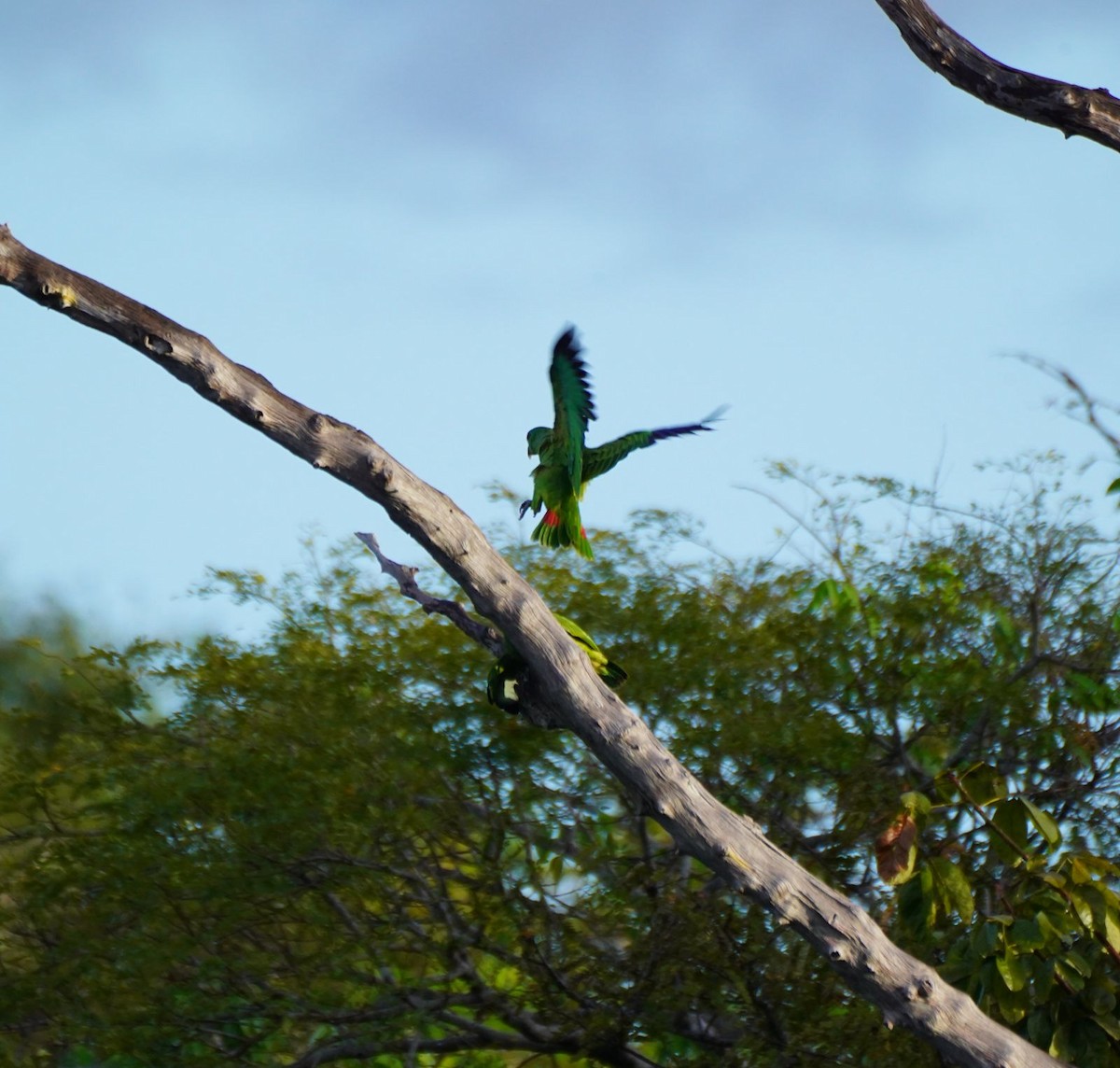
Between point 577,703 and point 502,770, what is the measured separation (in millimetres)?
2570

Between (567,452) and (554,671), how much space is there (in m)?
0.46

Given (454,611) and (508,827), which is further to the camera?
(508,827)

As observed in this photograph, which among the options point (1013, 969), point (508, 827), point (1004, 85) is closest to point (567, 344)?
point (1004, 85)

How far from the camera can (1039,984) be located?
149 inches

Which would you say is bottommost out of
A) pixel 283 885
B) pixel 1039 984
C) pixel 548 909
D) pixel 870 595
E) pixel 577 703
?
pixel 1039 984

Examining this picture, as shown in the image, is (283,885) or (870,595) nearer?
(283,885)

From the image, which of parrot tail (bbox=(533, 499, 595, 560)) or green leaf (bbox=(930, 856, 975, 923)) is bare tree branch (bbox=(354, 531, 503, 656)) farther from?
green leaf (bbox=(930, 856, 975, 923))

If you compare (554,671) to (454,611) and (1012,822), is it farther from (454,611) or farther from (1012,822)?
(1012,822)

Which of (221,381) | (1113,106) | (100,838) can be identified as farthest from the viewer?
(100,838)

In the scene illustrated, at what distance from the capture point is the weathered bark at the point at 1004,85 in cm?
372

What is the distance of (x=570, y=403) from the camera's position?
9.93 feet

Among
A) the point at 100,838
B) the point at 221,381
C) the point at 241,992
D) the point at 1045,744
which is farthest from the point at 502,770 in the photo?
the point at 221,381

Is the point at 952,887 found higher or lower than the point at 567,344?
lower

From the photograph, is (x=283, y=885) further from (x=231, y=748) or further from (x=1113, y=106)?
(x=1113, y=106)
